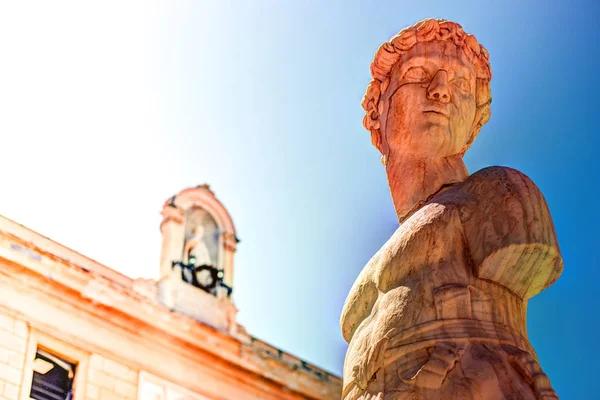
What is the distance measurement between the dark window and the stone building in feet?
0.05

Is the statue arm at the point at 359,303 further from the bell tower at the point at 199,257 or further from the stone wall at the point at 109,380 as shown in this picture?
the bell tower at the point at 199,257

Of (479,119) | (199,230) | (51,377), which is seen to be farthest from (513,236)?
(199,230)

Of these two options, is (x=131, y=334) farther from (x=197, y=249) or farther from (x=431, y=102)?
(x=431, y=102)

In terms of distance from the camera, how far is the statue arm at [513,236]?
19.7 feet

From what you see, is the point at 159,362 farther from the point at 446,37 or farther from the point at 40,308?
the point at 446,37

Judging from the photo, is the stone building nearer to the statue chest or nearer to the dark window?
the dark window

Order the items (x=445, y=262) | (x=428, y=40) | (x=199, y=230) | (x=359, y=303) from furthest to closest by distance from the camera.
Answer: (x=199, y=230) < (x=428, y=40) < (x=359, y=303) < (x=445, y=262)

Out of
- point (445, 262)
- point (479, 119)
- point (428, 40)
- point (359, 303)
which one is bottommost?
point (445, 262)

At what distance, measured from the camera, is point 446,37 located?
7223mm

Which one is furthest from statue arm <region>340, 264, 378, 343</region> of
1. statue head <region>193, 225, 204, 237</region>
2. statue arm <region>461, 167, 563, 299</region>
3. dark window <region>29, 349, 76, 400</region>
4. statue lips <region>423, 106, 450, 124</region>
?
statue head <region>193, 225, 204, 237</region>

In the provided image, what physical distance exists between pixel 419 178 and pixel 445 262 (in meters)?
0.89

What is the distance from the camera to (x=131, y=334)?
18828 millimetres

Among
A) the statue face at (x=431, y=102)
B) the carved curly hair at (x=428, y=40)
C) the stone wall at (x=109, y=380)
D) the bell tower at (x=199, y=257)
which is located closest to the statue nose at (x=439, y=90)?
the statue face at (x=431, y=102)

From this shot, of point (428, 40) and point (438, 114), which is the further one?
point (428, 40)
